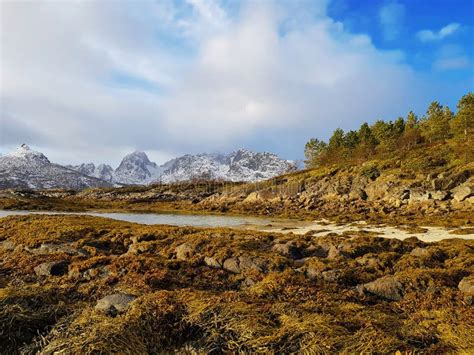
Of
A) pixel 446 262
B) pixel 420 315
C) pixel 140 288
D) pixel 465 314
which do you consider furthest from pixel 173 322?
pixel 446 262

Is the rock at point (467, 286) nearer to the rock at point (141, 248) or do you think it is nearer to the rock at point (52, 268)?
the rock at point (141, 248)

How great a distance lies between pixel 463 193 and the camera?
153ft

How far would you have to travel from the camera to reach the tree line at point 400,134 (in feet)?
275

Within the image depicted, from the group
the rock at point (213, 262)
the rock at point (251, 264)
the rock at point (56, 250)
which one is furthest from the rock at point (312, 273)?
the rock at point (56, 250)

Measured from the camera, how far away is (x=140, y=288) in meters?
9.88

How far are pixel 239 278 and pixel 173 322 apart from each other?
4.84 m

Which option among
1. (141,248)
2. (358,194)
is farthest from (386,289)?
(358,194)

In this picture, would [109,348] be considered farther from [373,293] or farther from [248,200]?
[248,200]

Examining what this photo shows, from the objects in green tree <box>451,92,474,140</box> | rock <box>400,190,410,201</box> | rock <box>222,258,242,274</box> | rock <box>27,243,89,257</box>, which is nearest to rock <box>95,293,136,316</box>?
rock <box>222,258,242,274</box>

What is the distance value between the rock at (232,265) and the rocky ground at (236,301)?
47 mm

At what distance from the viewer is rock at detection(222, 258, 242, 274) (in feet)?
42.6

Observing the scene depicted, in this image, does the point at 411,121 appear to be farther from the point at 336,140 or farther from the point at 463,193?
the point at 463,193

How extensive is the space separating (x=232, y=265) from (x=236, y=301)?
4.95 metres

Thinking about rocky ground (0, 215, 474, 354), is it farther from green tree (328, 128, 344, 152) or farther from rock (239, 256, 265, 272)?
green tree (328, 128, 344, 152)
